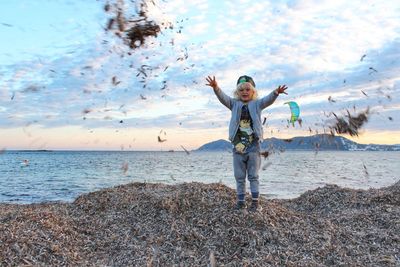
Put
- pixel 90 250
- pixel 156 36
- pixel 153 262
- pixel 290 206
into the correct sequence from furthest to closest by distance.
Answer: pixel 290 206 → pixel 156 36 → pixel 90 250 → pixel 153 262

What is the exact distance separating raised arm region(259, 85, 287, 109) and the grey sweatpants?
98 cm

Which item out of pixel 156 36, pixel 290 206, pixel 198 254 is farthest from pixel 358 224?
pixel 156 36

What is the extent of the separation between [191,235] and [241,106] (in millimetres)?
2787

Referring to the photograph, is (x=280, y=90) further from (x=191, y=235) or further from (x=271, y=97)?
(x=191, y=235)

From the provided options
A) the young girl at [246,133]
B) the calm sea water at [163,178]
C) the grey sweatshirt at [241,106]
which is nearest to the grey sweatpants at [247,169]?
the young girl at [246,133]

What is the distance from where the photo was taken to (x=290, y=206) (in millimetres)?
10562

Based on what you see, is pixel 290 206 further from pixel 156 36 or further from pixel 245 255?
pixel 156 36

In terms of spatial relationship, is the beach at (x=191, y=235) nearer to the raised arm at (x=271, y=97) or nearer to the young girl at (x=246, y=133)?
the young girl at (x=246, y=133)

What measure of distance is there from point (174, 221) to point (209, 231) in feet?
2.44

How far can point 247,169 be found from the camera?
821cm

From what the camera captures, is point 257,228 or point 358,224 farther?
point 358,224

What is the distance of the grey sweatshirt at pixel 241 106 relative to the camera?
8.04 m

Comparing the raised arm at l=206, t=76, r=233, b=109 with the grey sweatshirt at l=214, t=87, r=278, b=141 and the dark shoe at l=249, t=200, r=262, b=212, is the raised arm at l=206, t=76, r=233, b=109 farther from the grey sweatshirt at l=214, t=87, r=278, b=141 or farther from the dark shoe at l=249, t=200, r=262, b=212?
the dark shoe at l=249, t=200, r=262, b=212

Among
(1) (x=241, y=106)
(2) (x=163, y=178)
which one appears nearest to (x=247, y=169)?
(1) (x=241, y=106)
